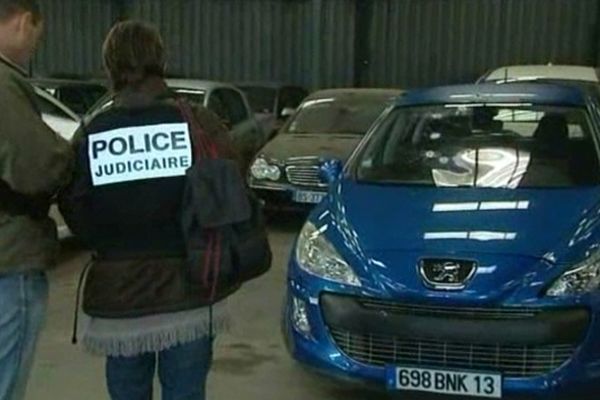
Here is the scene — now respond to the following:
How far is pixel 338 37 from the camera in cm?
1479

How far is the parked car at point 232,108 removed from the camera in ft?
29.9

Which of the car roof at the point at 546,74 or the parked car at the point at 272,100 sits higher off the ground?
the car roof at the point at 546,74

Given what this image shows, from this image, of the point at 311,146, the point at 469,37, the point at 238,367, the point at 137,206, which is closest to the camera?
the point at 137,206

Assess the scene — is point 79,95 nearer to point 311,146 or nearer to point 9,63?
point 311,146

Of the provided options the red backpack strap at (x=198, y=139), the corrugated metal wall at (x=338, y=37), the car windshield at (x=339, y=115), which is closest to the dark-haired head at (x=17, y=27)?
the red backpack strap at (x=198, y=139)

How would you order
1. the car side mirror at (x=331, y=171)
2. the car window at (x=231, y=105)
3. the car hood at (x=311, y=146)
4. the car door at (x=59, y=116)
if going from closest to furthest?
1. the car side mirror at (x=331, y=171)
2. the car hood at (x=311, y=146)
3. the car door at (x=59, y=116)
4. the car window at (x=231, y=105)

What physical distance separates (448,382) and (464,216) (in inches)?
28.9

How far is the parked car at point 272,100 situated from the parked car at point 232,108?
1.14 metres

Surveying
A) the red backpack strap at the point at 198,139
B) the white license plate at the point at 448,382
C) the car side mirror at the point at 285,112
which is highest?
the red backpack strap at the point at 198,139

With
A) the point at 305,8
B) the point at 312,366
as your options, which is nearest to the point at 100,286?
the point at 312,366

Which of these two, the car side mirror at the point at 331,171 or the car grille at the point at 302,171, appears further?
the car grille at the point at 302,171

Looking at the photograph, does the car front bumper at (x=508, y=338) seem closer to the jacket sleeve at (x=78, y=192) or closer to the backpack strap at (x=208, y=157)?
the backpack strap at (x=208, y=157)

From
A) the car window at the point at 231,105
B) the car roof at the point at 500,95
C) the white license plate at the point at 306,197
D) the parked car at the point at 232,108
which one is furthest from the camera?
the car window at the point at 231,105

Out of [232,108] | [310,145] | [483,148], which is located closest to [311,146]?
[310,145]
